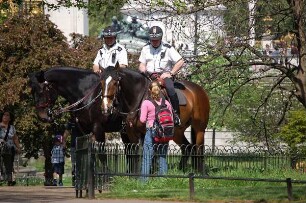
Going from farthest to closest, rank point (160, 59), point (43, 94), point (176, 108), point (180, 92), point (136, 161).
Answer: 1. point (43, 94)
2. point (180, 92)
3. point (160, 59)
4. point (176, 108)
5. point (136, 161)

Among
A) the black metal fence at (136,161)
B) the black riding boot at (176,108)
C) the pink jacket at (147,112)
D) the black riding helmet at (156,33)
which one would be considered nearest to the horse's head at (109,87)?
the pink jacket at (147,112)

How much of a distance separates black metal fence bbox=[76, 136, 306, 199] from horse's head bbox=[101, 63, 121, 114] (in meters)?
0.81

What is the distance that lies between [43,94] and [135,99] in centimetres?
250

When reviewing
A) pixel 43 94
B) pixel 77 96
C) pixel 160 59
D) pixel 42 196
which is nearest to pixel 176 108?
pixel 160 59

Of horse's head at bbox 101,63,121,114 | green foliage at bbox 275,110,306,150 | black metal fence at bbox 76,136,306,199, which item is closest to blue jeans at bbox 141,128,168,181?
black metal fence at bbox 76,136,306,199

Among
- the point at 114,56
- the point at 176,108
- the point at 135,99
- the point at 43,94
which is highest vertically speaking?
the point at 114,56

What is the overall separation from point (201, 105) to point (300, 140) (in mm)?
12629

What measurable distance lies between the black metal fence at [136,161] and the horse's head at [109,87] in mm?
814

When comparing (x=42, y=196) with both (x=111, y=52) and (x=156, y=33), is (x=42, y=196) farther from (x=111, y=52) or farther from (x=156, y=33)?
(x=111, y=52)

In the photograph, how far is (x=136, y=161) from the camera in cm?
2091

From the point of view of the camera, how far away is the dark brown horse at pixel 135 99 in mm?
22141

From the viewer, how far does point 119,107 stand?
22859mm

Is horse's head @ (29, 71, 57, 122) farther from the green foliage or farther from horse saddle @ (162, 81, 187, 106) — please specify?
the green foliage

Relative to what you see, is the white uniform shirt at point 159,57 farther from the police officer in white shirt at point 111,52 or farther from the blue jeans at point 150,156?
the blue jeans at point 150,156
